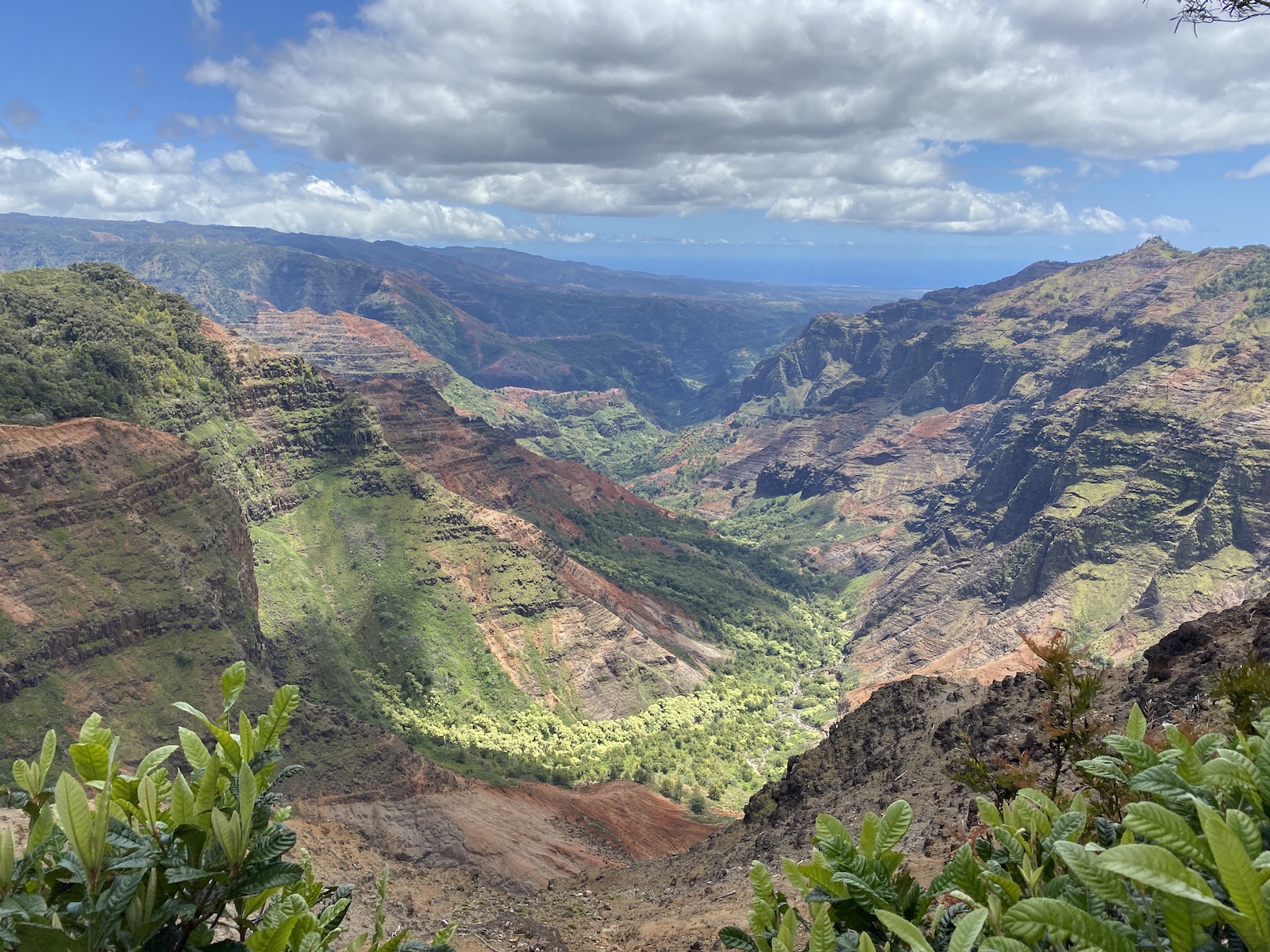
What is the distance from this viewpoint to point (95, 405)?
6769 cm

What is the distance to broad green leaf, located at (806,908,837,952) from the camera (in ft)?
14.0

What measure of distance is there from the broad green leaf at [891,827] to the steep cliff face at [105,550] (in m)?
58.4

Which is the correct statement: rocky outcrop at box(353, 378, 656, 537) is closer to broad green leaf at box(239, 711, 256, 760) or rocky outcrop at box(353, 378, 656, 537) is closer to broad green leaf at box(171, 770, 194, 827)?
broad green leaf at box(239, 711, 256, 760)

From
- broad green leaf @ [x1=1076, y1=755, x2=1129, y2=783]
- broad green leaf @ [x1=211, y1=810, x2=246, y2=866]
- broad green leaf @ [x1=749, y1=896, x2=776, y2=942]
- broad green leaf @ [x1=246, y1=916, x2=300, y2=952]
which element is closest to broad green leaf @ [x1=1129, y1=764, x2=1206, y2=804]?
broad green leaf @ [x1=1076, y1=755, x2=1129, y2=783]

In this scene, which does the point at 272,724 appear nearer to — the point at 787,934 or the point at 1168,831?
the point at 787,934

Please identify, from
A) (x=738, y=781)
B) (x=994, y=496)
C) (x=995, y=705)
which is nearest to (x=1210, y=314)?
(x=994, y=496)

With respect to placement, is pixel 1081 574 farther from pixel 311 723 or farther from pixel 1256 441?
pixel 311 723

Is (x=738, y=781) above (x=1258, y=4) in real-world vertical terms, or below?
below

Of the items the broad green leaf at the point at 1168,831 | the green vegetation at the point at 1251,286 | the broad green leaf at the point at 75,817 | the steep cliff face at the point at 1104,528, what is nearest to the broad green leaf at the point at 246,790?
A: the broad green leaf at the point at 75,817

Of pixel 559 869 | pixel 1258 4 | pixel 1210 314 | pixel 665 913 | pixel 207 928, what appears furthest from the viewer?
pixel 1210 314

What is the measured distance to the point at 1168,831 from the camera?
12.0 feet

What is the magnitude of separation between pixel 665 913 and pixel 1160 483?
11802 cm

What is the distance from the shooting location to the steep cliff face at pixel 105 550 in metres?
52.7

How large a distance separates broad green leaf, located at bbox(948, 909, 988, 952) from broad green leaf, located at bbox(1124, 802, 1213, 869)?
32.3 inches
